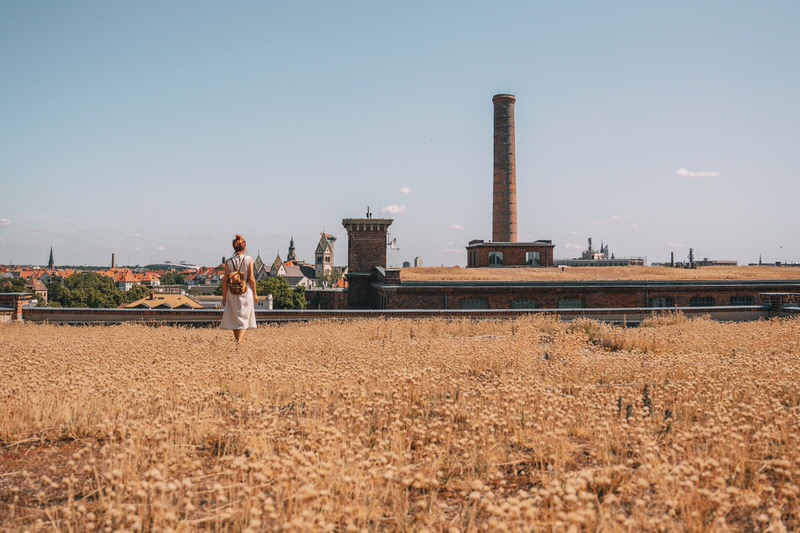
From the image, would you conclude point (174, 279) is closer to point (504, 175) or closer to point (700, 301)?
point (504, 175)

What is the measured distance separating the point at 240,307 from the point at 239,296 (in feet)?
0.76

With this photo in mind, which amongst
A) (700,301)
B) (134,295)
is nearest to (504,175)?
(700,301)

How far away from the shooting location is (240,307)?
34.0ft

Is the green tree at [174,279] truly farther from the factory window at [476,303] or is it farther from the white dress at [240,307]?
the white dress at [240,307]

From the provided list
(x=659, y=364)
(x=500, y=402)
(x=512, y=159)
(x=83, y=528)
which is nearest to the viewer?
(x=83, y=528)

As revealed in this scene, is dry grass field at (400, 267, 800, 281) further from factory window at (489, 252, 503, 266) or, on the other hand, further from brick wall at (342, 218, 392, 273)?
factory window at (489, 252, 503, 266)

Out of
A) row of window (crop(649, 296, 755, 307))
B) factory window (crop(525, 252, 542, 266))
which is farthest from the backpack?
factory window (crop(525, 252, 542, 266))

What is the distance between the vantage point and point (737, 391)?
6.68 metres

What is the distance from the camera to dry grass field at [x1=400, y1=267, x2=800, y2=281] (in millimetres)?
27828

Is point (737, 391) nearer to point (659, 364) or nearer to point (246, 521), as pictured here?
point (659, 364)

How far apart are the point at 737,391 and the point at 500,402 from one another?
113 inches

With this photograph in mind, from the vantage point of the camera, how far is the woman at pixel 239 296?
10156 millimetres

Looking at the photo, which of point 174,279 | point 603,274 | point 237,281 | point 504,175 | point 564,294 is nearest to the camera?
point 237,281

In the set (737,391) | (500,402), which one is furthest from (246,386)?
(737,391)
